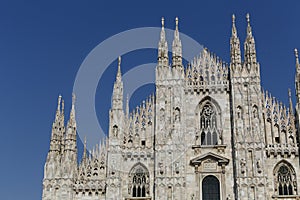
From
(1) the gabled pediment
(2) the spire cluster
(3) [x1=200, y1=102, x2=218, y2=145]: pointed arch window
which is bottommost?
(1) the gabled pediment

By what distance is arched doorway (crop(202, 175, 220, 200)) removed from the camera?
2829 centimetres

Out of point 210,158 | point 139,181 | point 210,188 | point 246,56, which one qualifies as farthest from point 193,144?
point 246,56

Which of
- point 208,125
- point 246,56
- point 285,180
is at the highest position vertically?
point 246,56

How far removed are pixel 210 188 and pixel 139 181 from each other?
4.44 meters

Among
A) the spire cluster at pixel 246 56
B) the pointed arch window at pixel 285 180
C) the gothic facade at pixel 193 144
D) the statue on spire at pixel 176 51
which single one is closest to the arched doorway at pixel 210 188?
the gothic facade at pixel 193 144

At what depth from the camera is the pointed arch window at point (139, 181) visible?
1137 inches

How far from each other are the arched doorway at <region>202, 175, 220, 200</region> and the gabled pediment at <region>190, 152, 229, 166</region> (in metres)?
1.05

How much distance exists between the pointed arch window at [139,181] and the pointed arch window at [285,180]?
7.92 metres

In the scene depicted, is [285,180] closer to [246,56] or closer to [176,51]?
[246,56]

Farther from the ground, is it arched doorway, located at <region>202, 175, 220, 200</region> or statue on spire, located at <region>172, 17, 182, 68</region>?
statue on spire, located at <region>172, 17, 182, 68</region>

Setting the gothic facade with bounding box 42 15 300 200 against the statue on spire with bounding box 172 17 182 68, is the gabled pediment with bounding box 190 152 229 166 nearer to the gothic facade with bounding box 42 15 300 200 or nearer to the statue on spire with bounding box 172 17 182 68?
the gothic facade with bounding box 42 15 300 200

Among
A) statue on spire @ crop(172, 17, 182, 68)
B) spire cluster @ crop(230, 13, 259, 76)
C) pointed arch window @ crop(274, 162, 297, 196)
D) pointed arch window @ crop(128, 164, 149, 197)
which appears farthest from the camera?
statue on spire @ crop(172, 17, 182, 68)

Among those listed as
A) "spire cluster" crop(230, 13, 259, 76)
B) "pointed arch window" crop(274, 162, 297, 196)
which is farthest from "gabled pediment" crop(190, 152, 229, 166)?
"spire cluster" crop(230, 13, 259, 76)

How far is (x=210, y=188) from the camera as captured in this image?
28531mm
